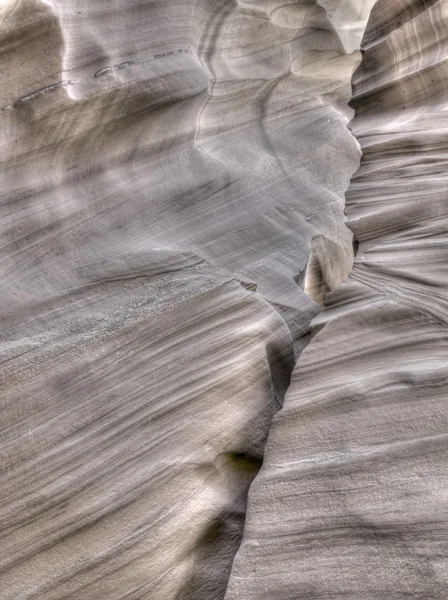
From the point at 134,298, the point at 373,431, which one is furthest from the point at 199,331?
the point at 373,431

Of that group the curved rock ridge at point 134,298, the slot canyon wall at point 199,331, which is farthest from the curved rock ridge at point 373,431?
the curved rock ridge at point 134,298

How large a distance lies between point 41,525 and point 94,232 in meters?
1.95

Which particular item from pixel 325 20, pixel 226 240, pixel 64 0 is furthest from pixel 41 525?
pixel 325 20

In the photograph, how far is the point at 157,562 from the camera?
2.93 metres

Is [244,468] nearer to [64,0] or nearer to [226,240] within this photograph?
[226,240]

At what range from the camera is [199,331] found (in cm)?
365

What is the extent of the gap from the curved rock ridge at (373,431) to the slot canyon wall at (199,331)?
11 millimetres

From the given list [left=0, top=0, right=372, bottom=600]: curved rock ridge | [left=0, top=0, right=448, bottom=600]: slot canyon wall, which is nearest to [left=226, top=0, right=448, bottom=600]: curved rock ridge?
[left=0, top=0, right=448, bottom=600]: slot canyon wall

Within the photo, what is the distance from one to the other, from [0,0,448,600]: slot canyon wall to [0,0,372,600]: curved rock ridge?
1cm

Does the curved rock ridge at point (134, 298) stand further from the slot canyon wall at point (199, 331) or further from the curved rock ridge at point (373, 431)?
the curved rock ridge at point (373, 431)

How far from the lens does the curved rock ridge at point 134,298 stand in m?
2.93

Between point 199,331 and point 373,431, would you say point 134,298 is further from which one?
point 373,431

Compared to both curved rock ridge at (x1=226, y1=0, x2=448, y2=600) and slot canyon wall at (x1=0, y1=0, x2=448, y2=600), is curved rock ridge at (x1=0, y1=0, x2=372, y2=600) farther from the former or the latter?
curved rock ridge at (x1=226, y1=0, x2=448, y2=600)

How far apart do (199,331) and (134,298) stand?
0.47 meters
